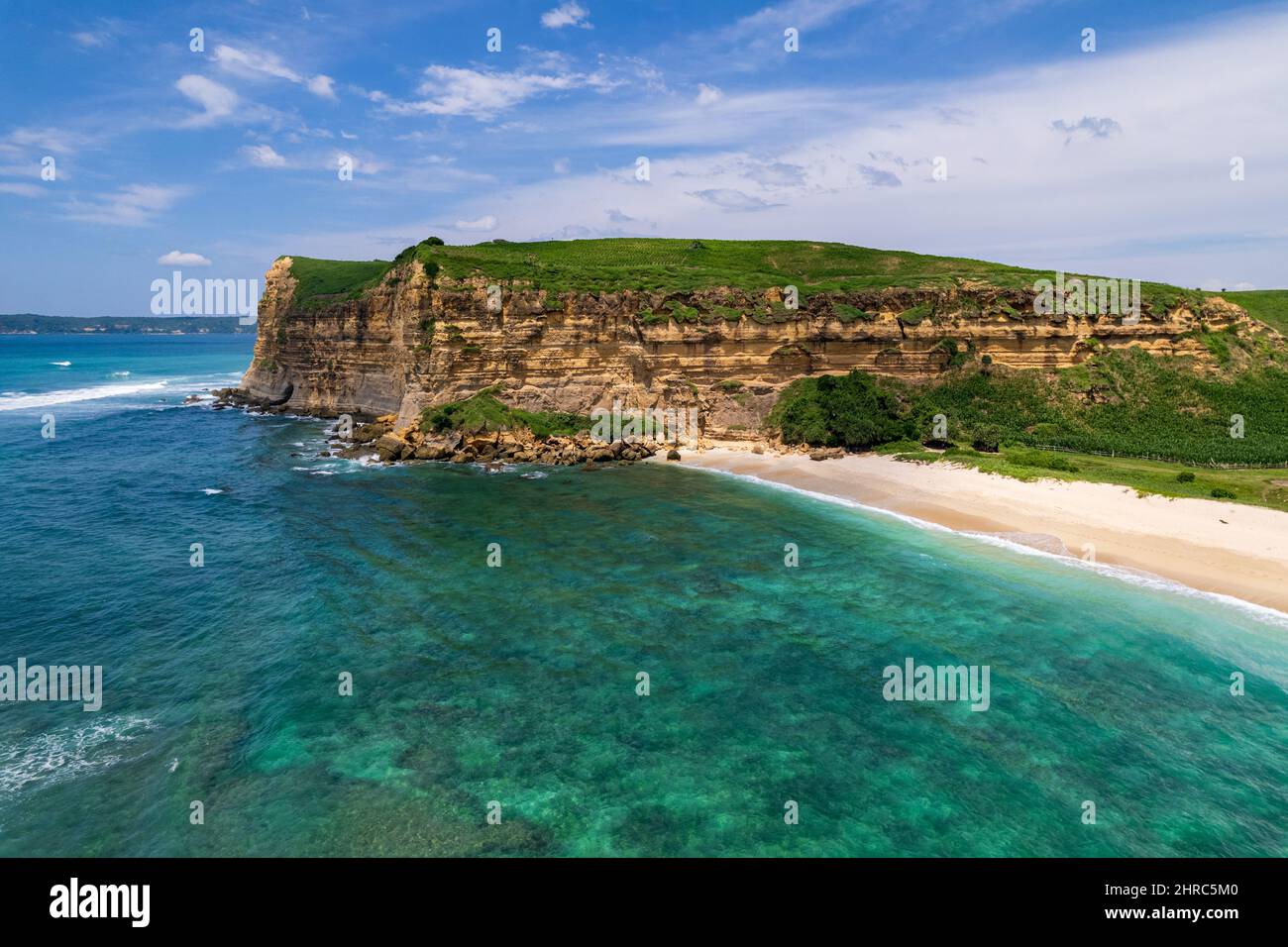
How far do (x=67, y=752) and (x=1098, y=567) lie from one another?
41352 millimetres

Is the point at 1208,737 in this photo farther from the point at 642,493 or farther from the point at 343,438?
the point at 343,438

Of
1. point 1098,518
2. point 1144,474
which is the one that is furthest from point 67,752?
point 1144,474

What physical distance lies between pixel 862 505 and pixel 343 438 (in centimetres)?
5014

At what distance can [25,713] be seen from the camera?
20.4 metres

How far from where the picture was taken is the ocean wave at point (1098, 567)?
26.9 metres

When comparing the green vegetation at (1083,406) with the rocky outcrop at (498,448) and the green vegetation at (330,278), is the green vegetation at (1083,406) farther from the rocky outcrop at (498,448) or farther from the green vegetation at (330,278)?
the green vegetation at (330,278)

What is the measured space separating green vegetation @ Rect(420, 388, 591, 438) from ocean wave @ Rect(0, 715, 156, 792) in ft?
135

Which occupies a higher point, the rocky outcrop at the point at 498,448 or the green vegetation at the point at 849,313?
the green vegetation at the point at 849,313

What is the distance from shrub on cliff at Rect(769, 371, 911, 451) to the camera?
55.9m

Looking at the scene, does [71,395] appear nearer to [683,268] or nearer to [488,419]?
[488,419]

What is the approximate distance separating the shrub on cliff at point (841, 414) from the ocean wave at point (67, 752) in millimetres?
49458

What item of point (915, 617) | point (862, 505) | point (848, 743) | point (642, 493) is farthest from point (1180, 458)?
point (848, 743)

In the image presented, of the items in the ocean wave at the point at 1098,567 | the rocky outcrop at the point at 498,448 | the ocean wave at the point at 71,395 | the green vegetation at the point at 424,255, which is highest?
the green vegetation at the point at 424,255

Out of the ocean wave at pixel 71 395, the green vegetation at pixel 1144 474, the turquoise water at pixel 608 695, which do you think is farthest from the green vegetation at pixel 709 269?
the ocean wave at pixel 71 395
